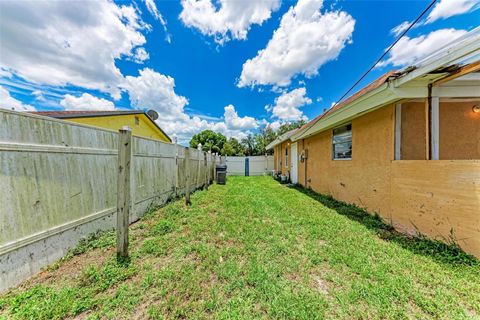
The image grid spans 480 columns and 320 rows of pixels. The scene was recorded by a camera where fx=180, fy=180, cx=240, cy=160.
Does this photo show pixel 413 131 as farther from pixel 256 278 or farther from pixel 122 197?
pixel 122 197

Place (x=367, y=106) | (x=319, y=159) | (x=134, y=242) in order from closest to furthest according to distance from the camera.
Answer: (x=134, y=242) → (x=367, y=106) → (x=319, y=159)

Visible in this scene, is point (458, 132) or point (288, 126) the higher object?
point (288, 126)

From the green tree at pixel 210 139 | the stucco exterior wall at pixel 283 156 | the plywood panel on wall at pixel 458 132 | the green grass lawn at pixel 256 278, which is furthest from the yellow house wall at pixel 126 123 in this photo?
the green tree at pixel 210 139

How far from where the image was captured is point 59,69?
8562 millimetres

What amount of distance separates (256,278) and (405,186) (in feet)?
12.1

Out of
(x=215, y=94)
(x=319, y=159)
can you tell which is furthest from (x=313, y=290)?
(x=215, y=94)

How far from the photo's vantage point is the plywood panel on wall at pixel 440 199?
2.64 metres

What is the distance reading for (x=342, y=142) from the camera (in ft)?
20.9

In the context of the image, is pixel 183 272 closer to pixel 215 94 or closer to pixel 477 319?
pixel 477 319

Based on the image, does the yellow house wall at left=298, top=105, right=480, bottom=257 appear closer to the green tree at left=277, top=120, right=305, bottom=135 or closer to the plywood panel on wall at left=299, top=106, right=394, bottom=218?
the plywood panel on wall at left=299, top=106, right=394, bottom=218

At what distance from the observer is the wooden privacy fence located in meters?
1.98

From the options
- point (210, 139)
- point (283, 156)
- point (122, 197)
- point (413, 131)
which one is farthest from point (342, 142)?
point (210, 139)

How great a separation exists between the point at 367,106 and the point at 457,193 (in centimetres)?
244

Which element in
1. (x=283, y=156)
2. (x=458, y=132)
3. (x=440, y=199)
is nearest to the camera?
(x=440, y=199)
